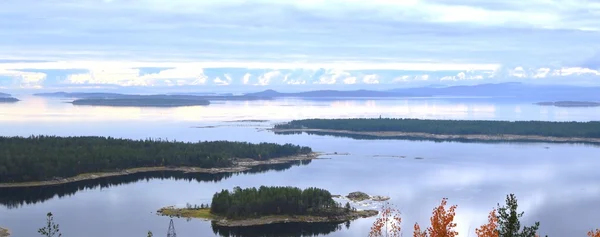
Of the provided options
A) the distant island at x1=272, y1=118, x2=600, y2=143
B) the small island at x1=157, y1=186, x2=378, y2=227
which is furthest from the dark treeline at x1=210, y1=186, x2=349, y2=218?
the distant island at x1=272, y1=118, x2=600, y2=143

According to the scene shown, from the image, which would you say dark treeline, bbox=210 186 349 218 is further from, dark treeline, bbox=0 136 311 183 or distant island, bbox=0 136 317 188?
dark treeline, bbox=0 136 311 183

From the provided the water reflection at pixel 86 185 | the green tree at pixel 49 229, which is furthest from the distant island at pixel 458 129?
the green tree at pixel 49 229

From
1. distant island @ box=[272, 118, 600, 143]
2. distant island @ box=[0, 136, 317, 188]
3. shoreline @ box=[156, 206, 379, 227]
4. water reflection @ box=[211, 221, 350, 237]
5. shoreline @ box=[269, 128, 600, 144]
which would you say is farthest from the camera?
distant island @ box=[272, 118, 600, 143]

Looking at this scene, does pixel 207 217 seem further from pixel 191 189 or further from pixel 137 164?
pixel 137 164

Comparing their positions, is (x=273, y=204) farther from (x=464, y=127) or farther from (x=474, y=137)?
(x=464, y=127)

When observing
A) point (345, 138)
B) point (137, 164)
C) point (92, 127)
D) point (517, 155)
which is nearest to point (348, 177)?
point (137, 164)

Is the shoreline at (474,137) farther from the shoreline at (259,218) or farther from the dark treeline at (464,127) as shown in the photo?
the shoreline at (259,218)
